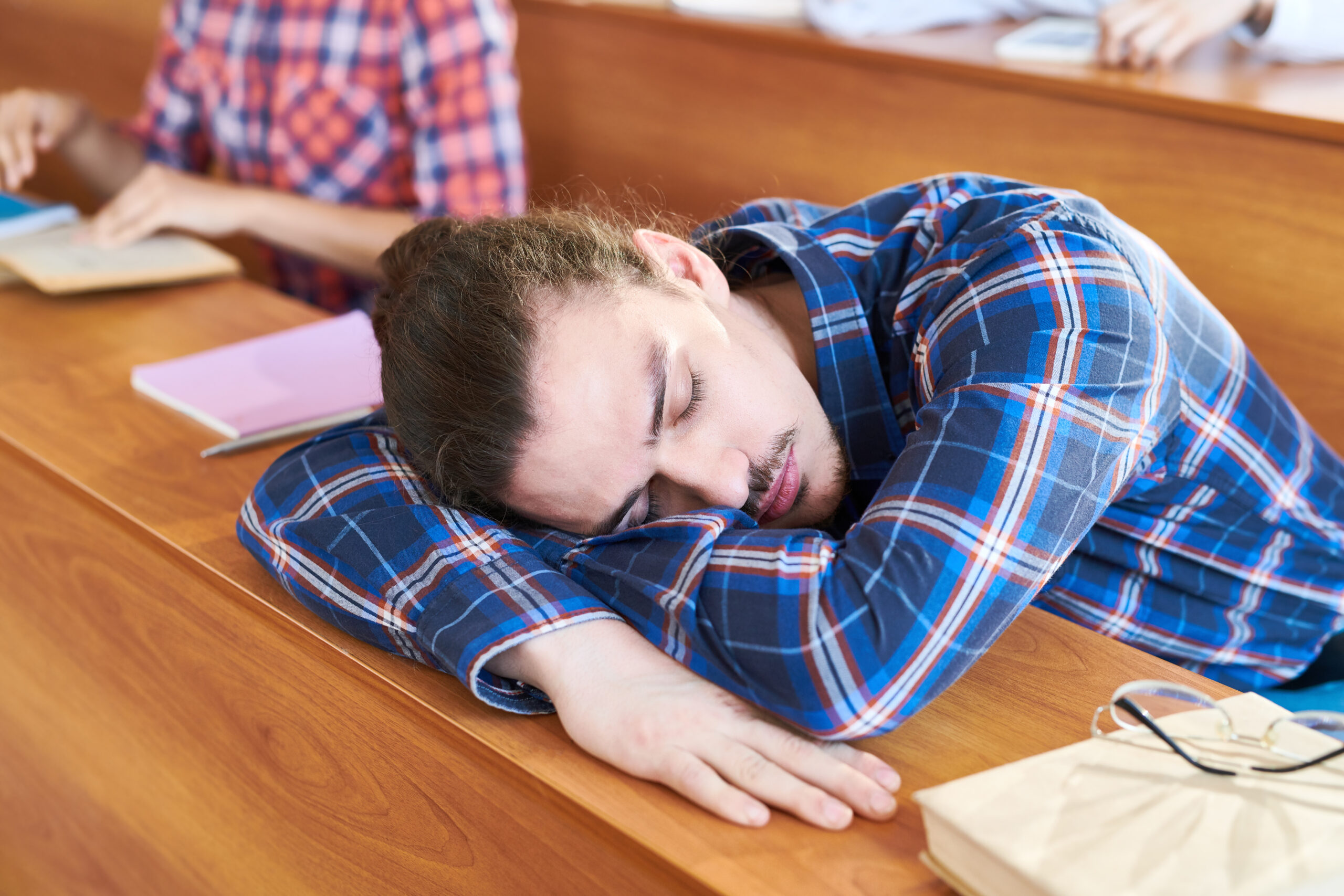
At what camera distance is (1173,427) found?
86 centimetres

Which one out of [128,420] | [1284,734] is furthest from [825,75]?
[1284,734]

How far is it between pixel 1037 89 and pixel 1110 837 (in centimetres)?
111

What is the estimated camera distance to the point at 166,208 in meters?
1.59

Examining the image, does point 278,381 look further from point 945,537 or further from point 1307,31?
point 1307,31

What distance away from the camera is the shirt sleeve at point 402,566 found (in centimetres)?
69

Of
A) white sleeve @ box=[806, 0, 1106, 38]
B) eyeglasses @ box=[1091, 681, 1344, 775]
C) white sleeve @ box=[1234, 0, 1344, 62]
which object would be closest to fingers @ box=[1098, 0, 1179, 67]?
white sleeve @ box=[1234, 0, 1344, 62]

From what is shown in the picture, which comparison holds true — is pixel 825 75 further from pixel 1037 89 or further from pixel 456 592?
pixel 456 592

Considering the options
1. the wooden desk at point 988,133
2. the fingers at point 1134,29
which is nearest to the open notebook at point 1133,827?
the wooden desk at point 988,133

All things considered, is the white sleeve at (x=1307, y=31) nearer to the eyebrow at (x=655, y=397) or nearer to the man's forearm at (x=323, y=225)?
the eyebrow at (x=655, y=397)

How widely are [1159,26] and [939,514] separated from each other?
101 cm

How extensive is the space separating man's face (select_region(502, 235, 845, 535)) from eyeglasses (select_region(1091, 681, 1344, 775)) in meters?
0.28

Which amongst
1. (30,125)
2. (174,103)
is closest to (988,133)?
(174,103)

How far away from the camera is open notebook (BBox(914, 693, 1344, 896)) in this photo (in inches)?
18.6

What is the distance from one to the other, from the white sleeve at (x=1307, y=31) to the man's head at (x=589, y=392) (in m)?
0.95
